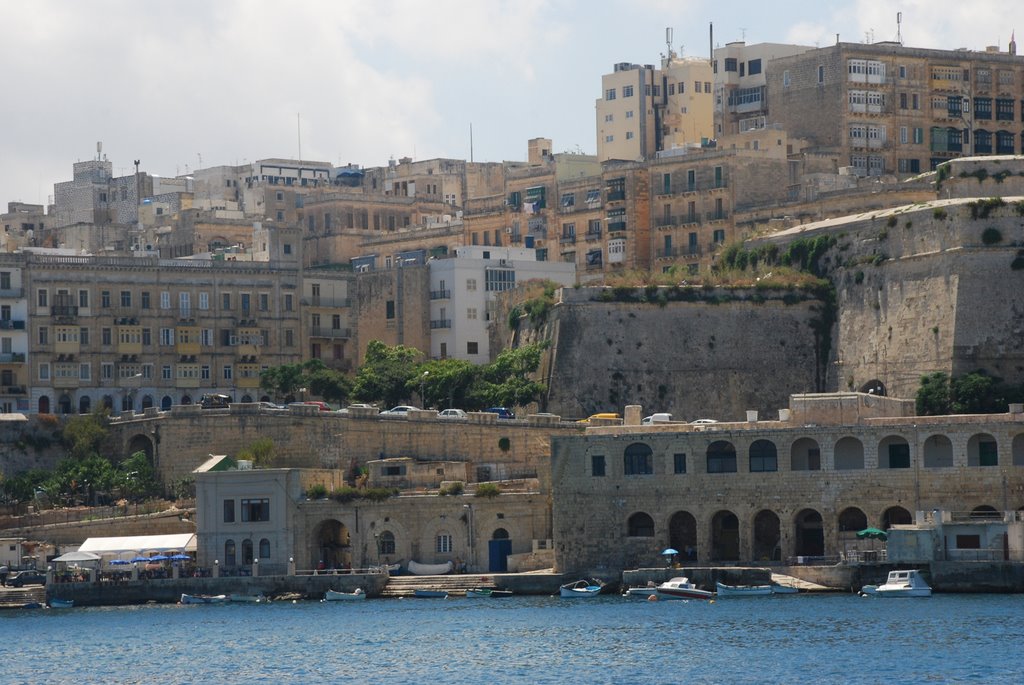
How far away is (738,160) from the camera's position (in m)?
95.4

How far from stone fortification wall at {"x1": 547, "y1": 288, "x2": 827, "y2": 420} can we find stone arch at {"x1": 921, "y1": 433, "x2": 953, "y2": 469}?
15330 mm

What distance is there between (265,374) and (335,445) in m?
10.4

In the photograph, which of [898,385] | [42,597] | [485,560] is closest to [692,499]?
[485,560]

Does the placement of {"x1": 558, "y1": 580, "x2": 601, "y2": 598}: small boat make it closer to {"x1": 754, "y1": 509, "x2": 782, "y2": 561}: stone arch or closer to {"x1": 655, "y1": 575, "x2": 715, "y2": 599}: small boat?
{"x1": 655, "y1": 575, "x2": 715, "y2": 599}: small boat

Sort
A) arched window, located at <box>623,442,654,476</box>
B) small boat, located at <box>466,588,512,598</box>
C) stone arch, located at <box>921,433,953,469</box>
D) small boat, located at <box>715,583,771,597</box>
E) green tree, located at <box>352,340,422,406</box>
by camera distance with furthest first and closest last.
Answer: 1. green tree, located at <box>352,340,422,406</box>
2. arched window, located at <box>623,442,654,476</box>
3. small boat, located at <box>466,588,512,598</box>
4. stone arch, located at <box>921,433,953,469</box>
5. small boat, located at <box>715,583,771,597</box>

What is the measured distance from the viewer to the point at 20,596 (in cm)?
7438

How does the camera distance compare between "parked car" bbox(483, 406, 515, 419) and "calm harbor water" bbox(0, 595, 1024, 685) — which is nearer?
"calm harbor water" bbox(0, 595, 1024, 685)

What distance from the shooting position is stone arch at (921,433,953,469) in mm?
69375

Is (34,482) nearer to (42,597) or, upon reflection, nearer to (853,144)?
(42,597)

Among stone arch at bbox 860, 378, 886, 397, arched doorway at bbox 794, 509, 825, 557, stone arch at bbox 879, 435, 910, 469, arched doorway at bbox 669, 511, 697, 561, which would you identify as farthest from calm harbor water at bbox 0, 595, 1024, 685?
stone arch at bbox 860, 378, 886, 397

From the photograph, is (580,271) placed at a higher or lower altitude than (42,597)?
higher

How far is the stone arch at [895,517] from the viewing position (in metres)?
69.7

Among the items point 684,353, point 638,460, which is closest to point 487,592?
point 638,460

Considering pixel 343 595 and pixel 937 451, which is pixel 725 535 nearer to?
pixel 937 451
